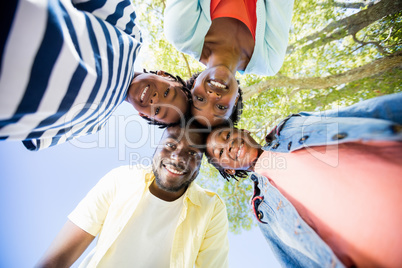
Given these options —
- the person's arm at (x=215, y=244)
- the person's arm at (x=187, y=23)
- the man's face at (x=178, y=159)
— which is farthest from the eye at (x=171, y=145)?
the person's arm at (x=187, y=23)

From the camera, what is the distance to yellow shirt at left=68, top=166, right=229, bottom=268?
194 centimetres

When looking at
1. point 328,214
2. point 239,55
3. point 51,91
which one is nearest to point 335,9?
point 239,55

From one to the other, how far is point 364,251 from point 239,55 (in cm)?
219

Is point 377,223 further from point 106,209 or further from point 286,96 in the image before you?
point 286,96

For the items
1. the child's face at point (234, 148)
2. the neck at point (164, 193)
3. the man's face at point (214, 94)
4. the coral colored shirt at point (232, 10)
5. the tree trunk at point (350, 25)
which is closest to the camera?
the child's face at point (234, 148)

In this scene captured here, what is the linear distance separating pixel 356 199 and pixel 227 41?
6.72ft

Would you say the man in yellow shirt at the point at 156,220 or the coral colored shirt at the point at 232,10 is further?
the coral colored shirt at the point at 232,10

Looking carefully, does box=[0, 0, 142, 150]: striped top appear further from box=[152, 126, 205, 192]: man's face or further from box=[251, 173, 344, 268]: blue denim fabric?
box=[251, 173, 344, 268]: blue denim fabric

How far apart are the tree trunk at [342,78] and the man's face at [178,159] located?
6.09ft

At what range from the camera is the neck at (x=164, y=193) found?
7.65 feet

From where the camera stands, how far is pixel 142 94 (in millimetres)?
1909

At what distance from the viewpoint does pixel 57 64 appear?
0.75 m

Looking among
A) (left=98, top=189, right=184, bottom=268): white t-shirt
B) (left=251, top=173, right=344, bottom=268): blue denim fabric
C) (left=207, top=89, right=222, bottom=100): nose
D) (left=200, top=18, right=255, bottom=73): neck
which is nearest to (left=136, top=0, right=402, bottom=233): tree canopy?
(left=200, top=18, right=255, bottom=73): neck

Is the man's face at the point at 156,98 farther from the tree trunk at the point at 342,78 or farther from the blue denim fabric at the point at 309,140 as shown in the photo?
the tree trunk at the point at 342,78
